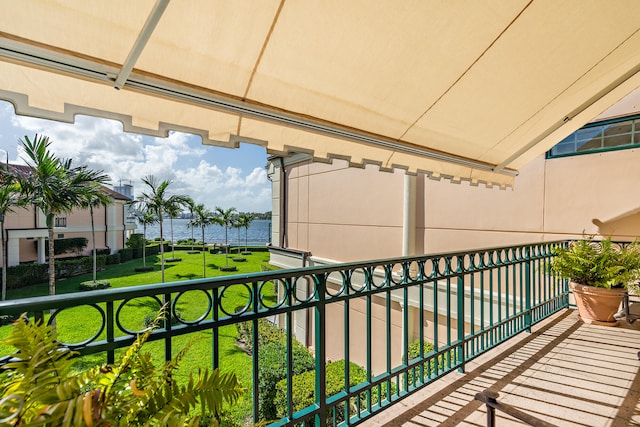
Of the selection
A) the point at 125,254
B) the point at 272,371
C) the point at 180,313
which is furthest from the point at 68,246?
the point at 180,313

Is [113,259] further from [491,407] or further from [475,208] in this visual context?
[491,407]

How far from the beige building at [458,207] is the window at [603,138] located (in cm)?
1

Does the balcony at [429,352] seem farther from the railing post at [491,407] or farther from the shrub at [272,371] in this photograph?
the shrub at [272,371]

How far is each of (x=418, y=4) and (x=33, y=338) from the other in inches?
90.1

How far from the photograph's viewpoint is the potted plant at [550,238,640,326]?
3.80m

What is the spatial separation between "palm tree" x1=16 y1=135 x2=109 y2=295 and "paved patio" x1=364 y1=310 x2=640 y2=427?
597 inches

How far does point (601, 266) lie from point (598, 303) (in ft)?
1.67

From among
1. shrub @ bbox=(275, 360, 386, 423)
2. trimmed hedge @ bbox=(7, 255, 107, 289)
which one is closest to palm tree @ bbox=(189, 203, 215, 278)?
trimmed hedge @ bbox=(7, 255, 107, 289)

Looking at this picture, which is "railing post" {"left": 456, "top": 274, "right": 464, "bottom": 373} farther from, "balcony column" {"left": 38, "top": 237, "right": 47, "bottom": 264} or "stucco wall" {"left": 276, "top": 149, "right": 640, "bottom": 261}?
"balcony column" {"left": 38, "top": 237, "right": 47, "bottom": 264}

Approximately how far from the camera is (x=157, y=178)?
21.8 metres

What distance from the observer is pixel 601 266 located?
12.6ft

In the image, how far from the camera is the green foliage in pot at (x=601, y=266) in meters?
3.77

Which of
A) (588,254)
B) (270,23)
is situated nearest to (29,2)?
(270,23)

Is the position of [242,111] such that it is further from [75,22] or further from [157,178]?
[157,178]
